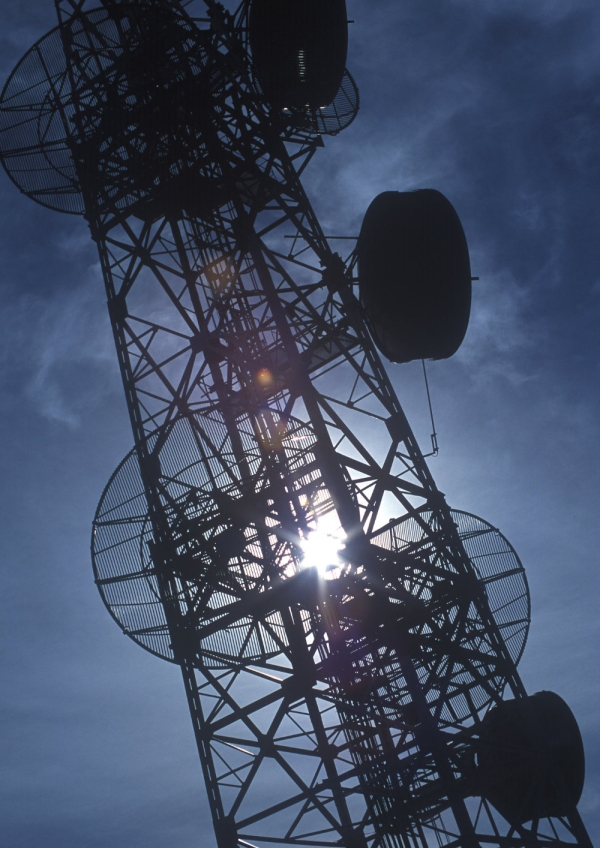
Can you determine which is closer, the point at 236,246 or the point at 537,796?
the point at 537,796

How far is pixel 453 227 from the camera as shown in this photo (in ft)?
58.4

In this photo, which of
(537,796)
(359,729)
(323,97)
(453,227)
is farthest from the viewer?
(323,97)

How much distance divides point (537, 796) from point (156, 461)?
32.3 ft

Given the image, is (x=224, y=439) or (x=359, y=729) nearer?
(x=359, y=729)

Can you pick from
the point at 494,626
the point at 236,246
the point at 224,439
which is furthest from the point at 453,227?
the point at 494,626

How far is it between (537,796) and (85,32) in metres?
20.4

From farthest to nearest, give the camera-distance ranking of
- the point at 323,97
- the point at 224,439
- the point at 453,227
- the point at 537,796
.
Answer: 1. the point at 323,97
2. the point at 224,439
3. the point at 453,227
4. the point at 537,796

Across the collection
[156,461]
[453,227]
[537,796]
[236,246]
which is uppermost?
[236,246]

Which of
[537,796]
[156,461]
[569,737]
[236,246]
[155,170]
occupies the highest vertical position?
[155,170]

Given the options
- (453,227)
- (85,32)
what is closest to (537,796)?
(453,227)

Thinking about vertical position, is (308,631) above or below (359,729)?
above

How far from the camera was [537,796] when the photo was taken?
49.9 ft

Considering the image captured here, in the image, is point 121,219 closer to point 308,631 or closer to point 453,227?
point 453,227

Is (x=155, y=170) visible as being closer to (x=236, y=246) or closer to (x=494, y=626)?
(x=236, y=246)
